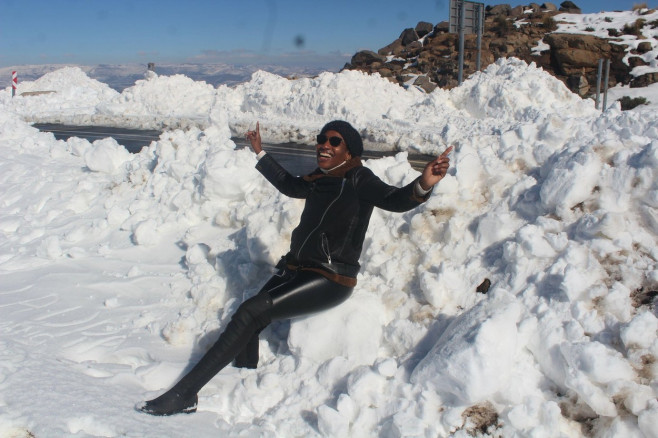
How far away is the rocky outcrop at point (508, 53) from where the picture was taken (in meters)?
25.5

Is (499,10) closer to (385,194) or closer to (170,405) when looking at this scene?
(385,194)

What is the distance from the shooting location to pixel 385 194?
2.87m

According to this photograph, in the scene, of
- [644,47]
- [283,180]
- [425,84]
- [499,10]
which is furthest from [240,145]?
[499,10]

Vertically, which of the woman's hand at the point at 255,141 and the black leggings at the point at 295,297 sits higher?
the woman's hand at the point at 255,141

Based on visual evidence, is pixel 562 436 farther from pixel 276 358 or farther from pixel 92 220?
pixel 92 220

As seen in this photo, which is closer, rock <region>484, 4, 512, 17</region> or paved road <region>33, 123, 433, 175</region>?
paved road <region>33, 123, 433, 175</region>

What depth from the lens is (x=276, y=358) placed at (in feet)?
10.5

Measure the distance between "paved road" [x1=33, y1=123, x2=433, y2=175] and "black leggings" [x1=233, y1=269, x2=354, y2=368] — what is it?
604 centimetres

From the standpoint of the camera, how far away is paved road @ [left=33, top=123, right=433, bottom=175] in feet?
32.5

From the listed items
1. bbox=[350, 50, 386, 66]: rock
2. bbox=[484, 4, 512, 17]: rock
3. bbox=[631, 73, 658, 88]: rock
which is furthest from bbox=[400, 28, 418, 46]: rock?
bbox=[631, 73, 658, 88]: rock

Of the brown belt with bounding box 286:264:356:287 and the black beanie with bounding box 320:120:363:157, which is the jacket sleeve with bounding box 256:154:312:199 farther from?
the brown belt with bounding box 286:264:356:287

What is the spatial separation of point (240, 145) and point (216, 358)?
9.95 m

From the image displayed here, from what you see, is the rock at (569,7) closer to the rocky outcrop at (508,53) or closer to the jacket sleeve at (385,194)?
the rocky outcrop at (508,53)

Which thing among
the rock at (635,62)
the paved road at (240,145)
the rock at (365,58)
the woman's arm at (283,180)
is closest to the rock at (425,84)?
the rock at (365,58)
